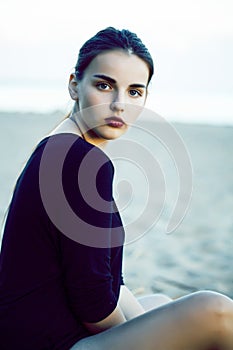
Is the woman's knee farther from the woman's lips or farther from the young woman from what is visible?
the woman's lips

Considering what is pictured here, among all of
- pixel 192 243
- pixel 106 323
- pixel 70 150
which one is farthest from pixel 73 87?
pixel 192 243

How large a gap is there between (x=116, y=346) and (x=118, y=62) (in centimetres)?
88

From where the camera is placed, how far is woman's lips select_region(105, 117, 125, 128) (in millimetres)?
1825

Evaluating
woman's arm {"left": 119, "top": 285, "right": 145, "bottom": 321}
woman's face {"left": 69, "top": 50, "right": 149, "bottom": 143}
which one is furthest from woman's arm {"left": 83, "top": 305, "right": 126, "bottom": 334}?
woman's face {"left": 69, "top": 50, "right": 149, "bottom": 143}

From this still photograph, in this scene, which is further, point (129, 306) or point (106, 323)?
point (129, 306)

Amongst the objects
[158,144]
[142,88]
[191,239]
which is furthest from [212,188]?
[142,88]

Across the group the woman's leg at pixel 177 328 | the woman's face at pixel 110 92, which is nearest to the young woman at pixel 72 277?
the woman's leg at pixel 177 328

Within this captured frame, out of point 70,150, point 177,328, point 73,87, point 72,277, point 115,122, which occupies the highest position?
point 73,87

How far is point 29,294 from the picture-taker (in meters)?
1.60

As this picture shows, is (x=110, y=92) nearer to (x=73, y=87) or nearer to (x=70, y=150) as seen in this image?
(x=73, y=87)

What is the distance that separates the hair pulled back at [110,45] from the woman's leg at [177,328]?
2.65ft

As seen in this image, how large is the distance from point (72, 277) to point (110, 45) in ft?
2.48

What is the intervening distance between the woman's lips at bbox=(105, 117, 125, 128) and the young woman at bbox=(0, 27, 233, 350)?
0.76 feet

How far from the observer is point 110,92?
1.82 m
